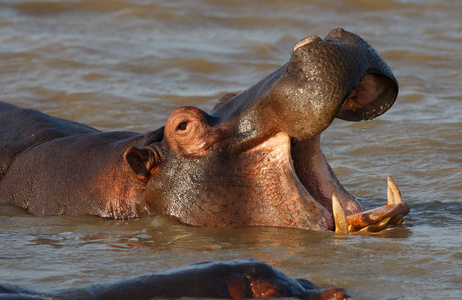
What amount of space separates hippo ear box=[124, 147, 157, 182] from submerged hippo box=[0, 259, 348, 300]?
59.9 inches

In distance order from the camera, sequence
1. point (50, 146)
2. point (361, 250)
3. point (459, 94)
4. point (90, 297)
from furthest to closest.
Answer: 1. point (459, 94)
2. point (50, 146)
3. point (361, 250)
4. point (90, 297)

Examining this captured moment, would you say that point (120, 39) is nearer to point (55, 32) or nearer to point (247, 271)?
point (55, 32)

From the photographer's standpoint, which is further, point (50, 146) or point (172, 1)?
point (172, 1)

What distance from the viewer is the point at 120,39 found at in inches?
527

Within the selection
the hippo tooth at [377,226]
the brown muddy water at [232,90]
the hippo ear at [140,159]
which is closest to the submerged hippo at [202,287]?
the brown muddy water at [232,90]

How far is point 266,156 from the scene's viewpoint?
4.77 meters

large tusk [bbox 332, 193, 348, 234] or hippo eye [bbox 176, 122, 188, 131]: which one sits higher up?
hippo eye [bbox 176, 122, 188, 131]

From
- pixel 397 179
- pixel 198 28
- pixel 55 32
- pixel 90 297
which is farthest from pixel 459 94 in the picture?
pixel 90 297

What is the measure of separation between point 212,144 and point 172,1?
11.4m

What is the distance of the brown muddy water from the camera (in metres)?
4.21

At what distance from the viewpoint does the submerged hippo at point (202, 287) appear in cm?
333

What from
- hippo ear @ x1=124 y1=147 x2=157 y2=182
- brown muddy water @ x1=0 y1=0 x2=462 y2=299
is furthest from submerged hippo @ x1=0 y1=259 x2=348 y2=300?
hippo ear @ x1=124 y1=147 x2=157 y2=182

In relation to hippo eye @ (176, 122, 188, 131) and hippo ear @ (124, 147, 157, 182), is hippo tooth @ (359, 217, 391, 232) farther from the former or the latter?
A: hippo ear @ (124, 147, 157, 182)

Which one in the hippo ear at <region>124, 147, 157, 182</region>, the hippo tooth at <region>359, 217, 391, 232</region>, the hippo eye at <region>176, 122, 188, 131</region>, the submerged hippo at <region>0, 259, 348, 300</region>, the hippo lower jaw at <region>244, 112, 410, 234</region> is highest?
the hippo eye at <region>176, 122, 188, 131</region>
